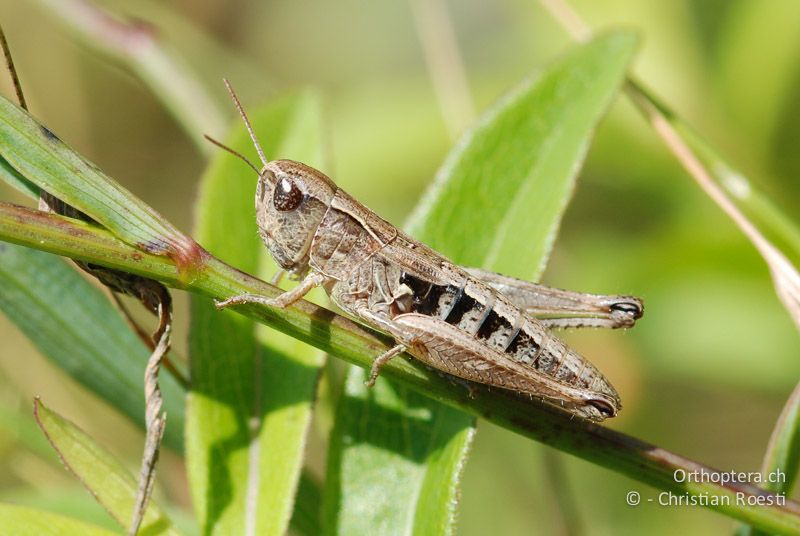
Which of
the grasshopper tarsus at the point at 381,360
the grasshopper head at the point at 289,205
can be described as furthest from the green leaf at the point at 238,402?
the grasshopper tarsus at the point at 381,360

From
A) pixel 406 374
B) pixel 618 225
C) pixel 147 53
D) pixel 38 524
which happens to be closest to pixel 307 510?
pixel 406 374

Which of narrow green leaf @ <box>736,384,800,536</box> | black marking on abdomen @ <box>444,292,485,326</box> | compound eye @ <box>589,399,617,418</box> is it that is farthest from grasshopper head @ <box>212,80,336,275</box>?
narrow green leaf @ <box>736,384,800,536</box>

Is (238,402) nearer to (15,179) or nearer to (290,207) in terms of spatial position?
(290,207)

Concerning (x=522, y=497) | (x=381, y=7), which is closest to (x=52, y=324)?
(x=522, y=497)

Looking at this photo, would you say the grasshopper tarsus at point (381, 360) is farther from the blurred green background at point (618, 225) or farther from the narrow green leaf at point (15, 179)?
the blurred green background at point (618, 225)

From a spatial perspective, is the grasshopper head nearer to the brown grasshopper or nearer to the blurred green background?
the brown grasshopper

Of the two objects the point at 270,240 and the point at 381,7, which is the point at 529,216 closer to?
the point at 270,240

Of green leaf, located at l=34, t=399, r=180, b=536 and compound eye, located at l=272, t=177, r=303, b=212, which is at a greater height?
compound eye, located at l=272, t=177, r=303, b=212
